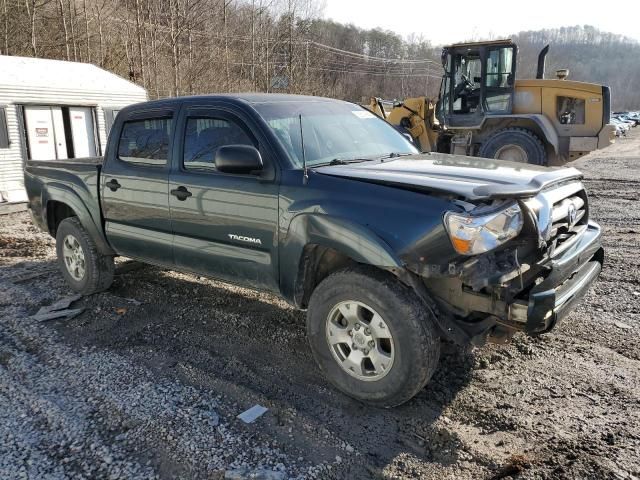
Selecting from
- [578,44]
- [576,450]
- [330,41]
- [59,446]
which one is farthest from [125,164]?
[578,44]

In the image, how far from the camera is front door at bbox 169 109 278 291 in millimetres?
3680

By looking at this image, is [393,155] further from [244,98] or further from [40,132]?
[40,132]

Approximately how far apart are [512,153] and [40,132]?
36.2 feet

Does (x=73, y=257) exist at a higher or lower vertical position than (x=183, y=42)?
lower

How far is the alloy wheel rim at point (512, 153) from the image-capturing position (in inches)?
468

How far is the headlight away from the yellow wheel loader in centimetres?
917

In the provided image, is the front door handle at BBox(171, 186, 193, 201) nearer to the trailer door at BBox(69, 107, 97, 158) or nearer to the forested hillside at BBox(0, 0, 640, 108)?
the trailer door at BBox(69, 107, 97, 158)

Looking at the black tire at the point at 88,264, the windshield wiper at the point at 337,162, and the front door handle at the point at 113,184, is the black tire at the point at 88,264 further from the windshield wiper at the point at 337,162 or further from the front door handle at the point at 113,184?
the windshield wiper at the point at 337,162

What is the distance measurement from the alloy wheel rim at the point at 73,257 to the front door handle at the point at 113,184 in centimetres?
87

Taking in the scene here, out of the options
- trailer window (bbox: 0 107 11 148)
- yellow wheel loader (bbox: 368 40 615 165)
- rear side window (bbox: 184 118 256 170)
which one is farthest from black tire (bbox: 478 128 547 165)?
trailer window (bbox: 0 107 11 148)

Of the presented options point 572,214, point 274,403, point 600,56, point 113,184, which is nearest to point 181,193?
point 113,184

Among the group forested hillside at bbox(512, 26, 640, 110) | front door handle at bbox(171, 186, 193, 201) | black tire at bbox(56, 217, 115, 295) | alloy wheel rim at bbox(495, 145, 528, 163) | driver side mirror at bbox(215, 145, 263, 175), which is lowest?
black tire at bbox(56, 217, 115, 295)

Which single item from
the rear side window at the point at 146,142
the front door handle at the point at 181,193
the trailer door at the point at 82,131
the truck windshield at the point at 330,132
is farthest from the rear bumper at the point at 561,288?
the trailer door at the point at 82,131

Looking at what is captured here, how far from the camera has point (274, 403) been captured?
3.32m
